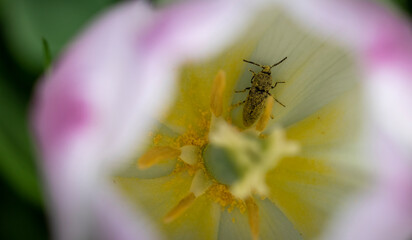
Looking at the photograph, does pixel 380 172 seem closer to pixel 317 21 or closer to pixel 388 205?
pixel 388 205

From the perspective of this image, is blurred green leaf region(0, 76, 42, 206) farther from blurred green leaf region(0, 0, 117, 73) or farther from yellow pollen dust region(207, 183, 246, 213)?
yellow pollen dust region(207, 183, 246, 213)

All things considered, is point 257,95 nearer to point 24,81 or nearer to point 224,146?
point 224,146

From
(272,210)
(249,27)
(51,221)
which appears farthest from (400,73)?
(51,221)

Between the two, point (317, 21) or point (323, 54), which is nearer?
point (317, 21)

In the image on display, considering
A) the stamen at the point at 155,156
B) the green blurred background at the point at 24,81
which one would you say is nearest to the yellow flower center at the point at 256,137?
the stamen at the point at 155,156

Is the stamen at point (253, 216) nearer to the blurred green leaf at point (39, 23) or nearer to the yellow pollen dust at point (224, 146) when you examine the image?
the yellow pollen dust at point (224, 146)
